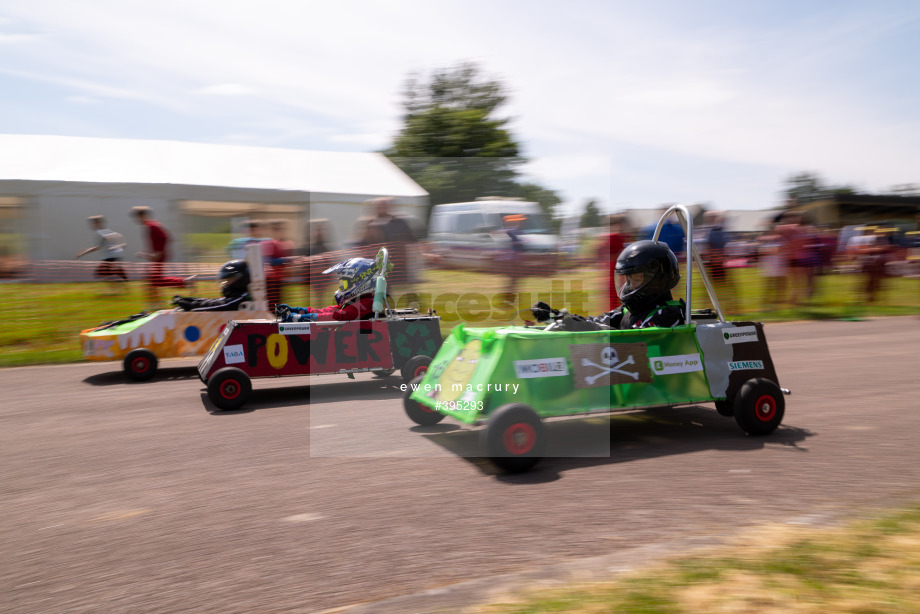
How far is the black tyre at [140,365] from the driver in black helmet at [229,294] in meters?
0.80

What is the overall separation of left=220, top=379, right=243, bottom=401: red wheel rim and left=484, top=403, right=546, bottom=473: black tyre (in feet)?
11.5

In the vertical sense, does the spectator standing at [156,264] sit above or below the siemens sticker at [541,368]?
above

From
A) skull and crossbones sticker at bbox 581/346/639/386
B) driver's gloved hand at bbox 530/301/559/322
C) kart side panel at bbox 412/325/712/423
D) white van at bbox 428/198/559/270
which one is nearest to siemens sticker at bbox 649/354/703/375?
kart side panel at bbox 412/325/712/423

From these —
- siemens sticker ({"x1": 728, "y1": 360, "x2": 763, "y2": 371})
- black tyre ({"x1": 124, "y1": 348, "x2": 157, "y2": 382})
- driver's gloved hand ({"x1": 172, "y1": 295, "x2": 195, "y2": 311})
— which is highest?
driver's gloved hand ({"x1": 172, "y1": 295, "x2": 195, "y2": 311})

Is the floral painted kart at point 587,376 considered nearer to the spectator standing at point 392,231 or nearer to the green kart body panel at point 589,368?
the green kart body panel at point 589,368

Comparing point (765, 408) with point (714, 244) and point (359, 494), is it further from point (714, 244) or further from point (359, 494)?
point (714, 244)

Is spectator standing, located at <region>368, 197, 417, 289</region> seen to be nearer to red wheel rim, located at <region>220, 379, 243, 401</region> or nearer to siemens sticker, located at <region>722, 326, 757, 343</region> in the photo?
red wheel rim, located at <region>220, 379, 243, 401</region>

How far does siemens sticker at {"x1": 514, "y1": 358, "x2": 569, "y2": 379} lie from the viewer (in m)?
4.86

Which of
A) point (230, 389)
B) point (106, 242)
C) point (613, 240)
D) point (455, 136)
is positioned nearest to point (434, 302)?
point (613, 240)

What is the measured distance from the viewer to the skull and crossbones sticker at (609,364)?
5.07 m

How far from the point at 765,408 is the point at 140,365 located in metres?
7.45

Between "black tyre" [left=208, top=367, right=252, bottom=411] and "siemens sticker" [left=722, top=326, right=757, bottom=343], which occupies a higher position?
"siemens sticker" [left=722, top=326, right=757, bottom=343]

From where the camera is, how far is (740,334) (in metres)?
5.64

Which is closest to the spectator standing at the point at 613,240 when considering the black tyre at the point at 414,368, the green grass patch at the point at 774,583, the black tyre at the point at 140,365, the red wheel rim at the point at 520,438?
the black tyre at the point at 414,368
